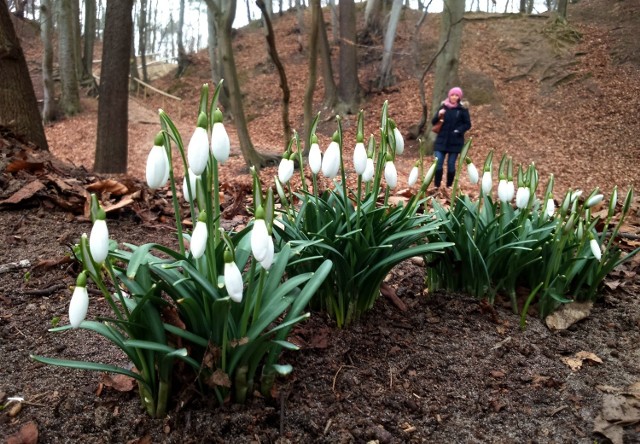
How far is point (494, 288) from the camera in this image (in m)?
2.79

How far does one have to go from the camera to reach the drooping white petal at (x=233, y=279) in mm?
1347

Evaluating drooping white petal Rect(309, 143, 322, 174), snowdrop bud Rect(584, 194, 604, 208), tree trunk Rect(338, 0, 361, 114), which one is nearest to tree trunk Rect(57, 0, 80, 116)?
tree trunk Rect(338, 0, 361, 114)

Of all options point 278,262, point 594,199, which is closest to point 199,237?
point 278,262

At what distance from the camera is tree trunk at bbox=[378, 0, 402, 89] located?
1462 cm

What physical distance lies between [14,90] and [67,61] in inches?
417

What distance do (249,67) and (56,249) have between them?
19794 millimetres

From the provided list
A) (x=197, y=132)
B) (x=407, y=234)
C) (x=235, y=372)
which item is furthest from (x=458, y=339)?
(x=197, y=132)

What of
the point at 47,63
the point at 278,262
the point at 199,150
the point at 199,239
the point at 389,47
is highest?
the point at 389,47

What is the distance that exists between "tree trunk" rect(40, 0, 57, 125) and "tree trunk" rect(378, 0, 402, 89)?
9.44 metres

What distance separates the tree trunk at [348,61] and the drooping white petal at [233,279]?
13716mm

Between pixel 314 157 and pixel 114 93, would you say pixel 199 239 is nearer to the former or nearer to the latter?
pixel 314 157

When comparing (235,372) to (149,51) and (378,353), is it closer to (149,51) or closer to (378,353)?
(378,353)

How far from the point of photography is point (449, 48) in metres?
11.0

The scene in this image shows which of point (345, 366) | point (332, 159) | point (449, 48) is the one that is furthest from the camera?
point (449, 48)
